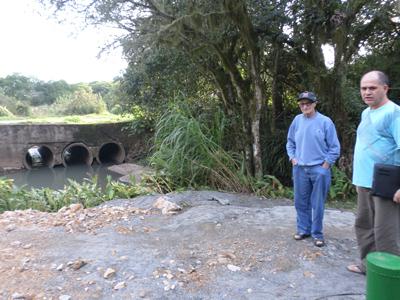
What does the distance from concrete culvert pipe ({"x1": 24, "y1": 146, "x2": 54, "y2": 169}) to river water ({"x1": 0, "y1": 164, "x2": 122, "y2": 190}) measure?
343 millimetres

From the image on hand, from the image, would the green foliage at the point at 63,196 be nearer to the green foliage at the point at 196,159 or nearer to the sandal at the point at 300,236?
the green foliage at the point at 196,159

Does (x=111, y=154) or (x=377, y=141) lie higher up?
(x=377, y=141)

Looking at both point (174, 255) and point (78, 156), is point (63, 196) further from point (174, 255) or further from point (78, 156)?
point (78, 156)

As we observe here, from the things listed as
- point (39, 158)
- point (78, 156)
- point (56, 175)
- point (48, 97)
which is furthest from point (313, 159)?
point (48, 97)

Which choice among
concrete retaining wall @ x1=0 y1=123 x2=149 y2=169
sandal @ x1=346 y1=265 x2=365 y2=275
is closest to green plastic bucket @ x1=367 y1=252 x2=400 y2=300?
sandal @ x1=346 y1=265 x2=365 y2=275

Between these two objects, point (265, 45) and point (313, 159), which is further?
point (265, 45)

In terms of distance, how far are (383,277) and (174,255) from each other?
70.0 inches

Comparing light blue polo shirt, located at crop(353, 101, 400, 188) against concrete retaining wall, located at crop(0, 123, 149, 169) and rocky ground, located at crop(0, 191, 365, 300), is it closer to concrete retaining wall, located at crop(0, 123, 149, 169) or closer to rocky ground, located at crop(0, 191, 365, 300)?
rocky ground, located at crop(0, 191, 365, 300)

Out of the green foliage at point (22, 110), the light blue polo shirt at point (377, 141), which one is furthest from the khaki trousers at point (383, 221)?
the green foliage at point (22, 110)

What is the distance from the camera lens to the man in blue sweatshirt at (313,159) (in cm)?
291

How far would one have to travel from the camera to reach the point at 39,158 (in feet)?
54.1

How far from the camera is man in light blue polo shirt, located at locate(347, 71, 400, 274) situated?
7.09ft

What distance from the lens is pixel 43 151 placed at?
16219 millimetres

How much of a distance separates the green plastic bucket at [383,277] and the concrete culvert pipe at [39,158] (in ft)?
47.8
